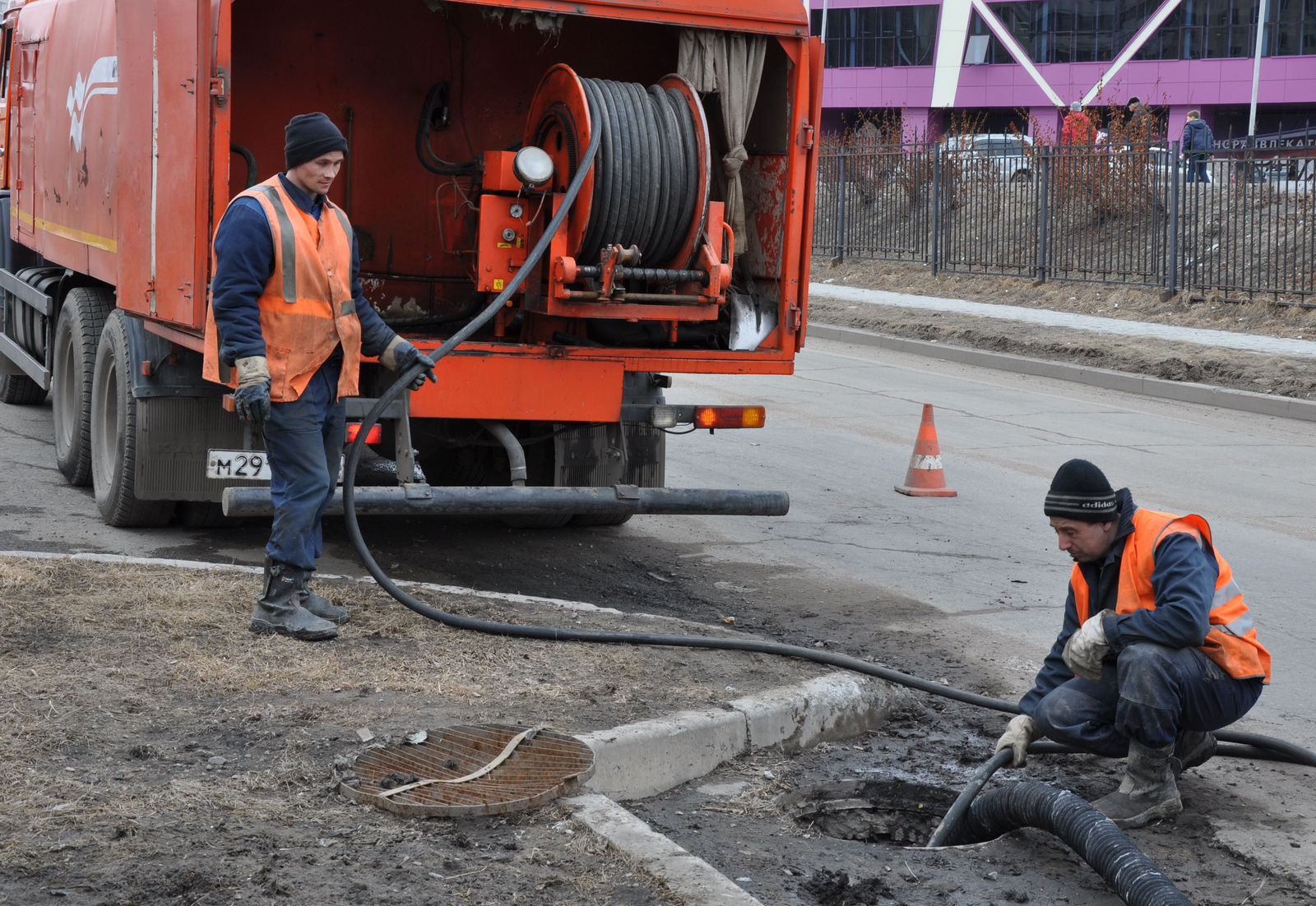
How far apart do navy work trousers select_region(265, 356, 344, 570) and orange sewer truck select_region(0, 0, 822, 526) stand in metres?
0.27

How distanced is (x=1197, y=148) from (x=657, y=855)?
811 inches

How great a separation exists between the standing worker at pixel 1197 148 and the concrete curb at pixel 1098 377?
12.7 ft

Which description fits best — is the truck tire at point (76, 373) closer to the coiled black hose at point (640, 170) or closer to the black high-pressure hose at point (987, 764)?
the black high-pressure hose at point (987, 764)

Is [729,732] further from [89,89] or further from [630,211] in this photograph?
[89,89]

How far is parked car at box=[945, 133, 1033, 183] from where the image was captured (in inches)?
837

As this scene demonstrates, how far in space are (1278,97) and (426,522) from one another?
41773 millimetres

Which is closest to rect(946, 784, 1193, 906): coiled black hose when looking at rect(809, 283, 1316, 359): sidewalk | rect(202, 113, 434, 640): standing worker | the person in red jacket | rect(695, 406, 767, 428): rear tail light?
rect(202, 113, 434, 640): standing worker

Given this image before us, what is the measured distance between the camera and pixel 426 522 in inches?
319

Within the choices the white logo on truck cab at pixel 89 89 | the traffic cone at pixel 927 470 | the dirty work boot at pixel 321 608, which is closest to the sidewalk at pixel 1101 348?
the traffic cone at pixel 927 470

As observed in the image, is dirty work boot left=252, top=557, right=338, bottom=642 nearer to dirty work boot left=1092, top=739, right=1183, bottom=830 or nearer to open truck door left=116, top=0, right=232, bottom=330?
open truck door left=116, top=0, right=232, bottom=330

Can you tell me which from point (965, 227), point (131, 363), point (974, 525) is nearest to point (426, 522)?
point (131, 363)

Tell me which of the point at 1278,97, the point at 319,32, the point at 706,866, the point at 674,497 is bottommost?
the point at 706,866

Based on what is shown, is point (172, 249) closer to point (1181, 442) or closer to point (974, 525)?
point (974, 525)

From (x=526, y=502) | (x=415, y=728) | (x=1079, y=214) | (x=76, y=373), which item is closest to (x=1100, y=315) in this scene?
(x=1079, y=214)
